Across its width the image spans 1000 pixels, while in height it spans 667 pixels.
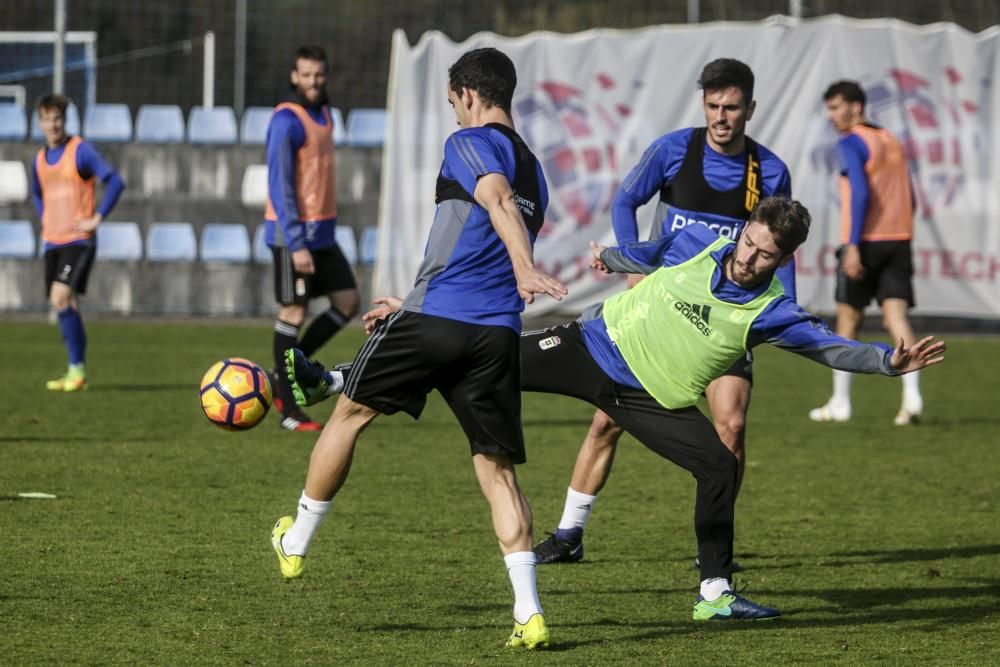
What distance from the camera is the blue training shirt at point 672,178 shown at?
21.9 ft

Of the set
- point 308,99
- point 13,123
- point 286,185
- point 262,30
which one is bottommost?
point 13,123

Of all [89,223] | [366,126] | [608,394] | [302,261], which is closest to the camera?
[608,394]

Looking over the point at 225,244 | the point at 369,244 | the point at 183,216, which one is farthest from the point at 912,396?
the point at 183,216

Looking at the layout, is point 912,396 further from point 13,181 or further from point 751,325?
point 13,181

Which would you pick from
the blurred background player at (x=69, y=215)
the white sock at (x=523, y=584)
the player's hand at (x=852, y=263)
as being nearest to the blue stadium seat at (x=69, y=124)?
the blurred background player at (x=69, y=215)

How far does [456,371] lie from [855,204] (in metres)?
6.80

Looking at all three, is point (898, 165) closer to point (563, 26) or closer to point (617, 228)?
point (617, 228)

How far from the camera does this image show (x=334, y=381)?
18.7ft

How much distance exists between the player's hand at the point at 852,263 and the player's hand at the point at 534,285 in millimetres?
6962

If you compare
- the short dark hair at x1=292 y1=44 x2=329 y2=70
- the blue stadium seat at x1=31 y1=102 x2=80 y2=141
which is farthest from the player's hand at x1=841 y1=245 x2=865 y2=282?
the blue stadium seat at x1=31 y1=102 x2=80 y2=141

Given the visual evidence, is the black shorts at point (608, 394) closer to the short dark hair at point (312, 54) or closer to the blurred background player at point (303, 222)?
the blurred background player at point (303, 222)

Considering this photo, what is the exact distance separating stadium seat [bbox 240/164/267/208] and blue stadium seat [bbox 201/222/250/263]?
0.33m

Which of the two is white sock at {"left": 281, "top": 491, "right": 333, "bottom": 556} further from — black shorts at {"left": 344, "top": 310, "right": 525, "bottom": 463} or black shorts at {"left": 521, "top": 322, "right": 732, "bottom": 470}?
black shorts at {"left": 521, "top": 322, "right": 732, "bottom": 470}

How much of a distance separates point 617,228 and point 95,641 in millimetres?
2804
